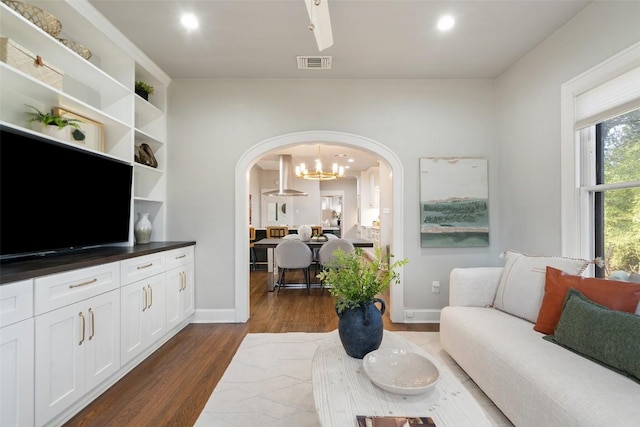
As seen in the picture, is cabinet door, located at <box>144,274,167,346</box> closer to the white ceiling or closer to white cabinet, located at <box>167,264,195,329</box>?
white cabinet, located at <box>167,264,195,329</box>

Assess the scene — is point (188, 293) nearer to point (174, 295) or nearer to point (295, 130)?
point (174, 295)

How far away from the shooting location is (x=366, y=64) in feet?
10.1

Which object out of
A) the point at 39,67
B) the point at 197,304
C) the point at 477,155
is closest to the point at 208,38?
the point at 39,67

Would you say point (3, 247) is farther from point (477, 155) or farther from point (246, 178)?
point (477, 155)

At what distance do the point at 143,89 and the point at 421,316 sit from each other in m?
3.93

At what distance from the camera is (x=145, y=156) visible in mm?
3131

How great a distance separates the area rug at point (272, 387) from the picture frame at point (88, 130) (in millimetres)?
2203

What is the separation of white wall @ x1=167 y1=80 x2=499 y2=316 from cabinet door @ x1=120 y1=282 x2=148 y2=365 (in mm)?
980

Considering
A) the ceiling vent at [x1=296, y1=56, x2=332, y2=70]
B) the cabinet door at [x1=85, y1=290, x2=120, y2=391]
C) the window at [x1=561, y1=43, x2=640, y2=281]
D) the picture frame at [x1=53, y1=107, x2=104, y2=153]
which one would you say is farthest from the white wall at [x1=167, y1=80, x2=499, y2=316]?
the cabinet door at [x1=85, y1=290, x2=120, y2=391]

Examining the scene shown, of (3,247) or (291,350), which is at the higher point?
(3,247)

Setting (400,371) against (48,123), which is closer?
(400,371)

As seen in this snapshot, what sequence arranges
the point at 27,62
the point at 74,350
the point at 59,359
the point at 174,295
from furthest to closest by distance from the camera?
the point at 174,295 → the point at 27,62 → the point at 74,350 → the point at 59,359

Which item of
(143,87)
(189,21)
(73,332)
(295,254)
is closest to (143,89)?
(143,87)

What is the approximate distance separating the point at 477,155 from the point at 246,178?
2714mm
